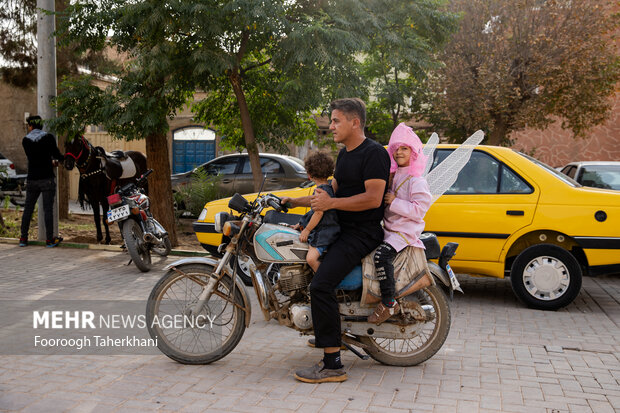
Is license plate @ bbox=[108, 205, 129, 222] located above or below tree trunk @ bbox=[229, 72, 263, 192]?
below

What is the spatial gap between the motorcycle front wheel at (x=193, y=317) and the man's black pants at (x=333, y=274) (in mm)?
610

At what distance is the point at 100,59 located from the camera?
51.5 feet

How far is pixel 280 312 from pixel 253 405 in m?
0.85

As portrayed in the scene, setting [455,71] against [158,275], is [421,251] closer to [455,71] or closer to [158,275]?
[158,275]

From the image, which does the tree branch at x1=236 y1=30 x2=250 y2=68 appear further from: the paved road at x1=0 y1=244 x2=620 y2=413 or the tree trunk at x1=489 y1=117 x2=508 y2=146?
the tree trunk at x1=489 y1=117 x2=508 y2=146

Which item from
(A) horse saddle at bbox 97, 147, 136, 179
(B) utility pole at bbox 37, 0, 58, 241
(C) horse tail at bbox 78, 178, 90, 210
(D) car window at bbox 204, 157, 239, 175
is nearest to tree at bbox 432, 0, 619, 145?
(D) car window at bbox 204, 157, 239, 175

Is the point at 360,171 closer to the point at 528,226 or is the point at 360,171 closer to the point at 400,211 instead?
the point at 400,211

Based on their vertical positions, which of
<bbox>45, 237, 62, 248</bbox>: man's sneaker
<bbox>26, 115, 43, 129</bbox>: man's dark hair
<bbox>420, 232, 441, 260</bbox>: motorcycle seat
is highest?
<bbox>26, 115, 43, 129</bbox>: man's dark hair

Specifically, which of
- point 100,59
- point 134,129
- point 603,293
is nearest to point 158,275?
point 134,129

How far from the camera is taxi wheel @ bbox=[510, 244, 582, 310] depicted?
274 inches

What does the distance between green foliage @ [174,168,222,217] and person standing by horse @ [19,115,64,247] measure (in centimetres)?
334

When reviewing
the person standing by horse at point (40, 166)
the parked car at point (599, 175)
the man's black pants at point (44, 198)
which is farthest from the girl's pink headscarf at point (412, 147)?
the man's black pants at point (44, 198)

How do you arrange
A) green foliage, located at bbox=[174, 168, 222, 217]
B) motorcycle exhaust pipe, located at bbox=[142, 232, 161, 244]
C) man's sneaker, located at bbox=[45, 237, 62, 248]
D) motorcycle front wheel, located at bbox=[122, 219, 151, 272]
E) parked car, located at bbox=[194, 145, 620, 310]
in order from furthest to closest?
green foliage, located at bbox=[174, 168, 222, 217] → man's sneaker, located at bbox=[45, 237, 62, 248] → motorcycle exhaust pipe, located at bbox=[142, 232, 161, 244] → motorcycle front wheel, located at bbox=[122, 219, 151, 272] → parked car, located at bbox=[194, 145, 620, 310]

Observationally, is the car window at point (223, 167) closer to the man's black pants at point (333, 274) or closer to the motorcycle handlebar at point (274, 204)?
the motorcycle handlebar at point (274, 204)
